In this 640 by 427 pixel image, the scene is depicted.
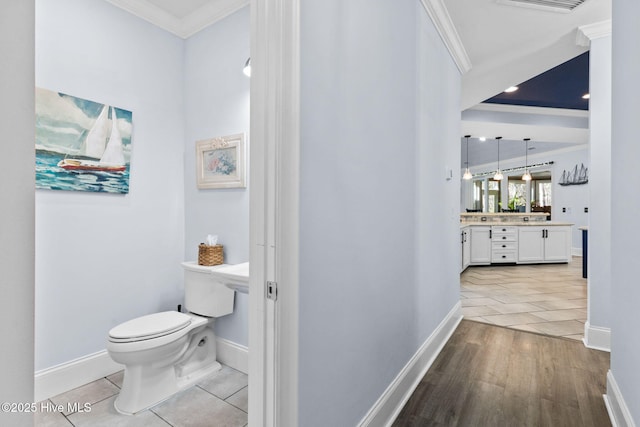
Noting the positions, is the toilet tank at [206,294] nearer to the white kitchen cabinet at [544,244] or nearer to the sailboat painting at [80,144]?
the sailboat painting at [80,144]

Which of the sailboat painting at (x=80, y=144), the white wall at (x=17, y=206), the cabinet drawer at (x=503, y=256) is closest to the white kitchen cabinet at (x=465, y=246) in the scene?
the cabinet drawer at (x=503, y=256)

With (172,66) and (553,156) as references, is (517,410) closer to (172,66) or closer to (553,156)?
(172,66)

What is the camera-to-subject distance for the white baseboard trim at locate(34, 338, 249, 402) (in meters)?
1.90

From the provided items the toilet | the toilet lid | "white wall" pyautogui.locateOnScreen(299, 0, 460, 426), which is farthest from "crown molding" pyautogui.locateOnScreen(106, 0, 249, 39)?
the toilet lid

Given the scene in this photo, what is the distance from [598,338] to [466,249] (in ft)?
11.1

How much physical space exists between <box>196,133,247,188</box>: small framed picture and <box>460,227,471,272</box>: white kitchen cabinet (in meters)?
4.53

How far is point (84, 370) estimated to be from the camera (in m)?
2.07

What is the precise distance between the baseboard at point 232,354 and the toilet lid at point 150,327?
45 centimetres

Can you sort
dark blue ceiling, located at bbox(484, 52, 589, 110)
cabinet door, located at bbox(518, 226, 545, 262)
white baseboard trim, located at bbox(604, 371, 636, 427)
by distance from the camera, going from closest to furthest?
white baseboard trim, located at bbox(604, 371, 636, 427), dark blue ceiling, located at bbox(484, 52, 589, 110), cabinet door, located at bbox(518, 226, 545, 262)

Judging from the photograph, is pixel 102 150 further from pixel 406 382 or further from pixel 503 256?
pixel 503 256

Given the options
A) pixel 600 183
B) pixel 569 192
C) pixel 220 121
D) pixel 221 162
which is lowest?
pixel 600 183

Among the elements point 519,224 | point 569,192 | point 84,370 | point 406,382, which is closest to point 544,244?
point 519,224

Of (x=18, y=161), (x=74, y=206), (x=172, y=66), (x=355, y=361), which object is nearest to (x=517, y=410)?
(x=355, y=361)

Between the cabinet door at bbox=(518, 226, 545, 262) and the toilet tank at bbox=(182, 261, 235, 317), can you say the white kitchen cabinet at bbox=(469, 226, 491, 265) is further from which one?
the toilet tank at bbox=(182, 261, 235, 317)
